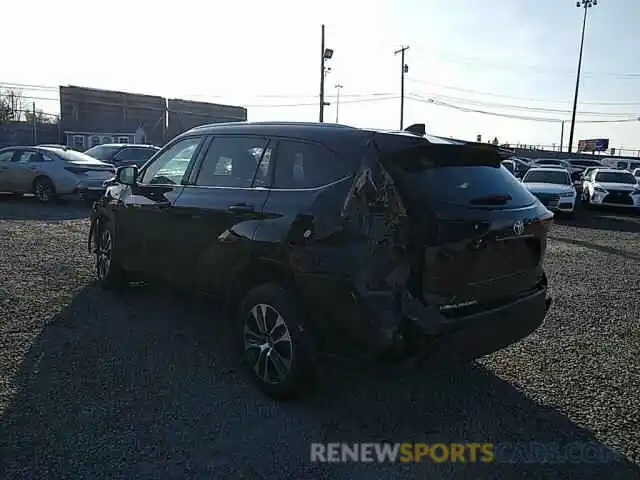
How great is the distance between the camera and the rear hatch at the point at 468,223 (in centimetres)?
315

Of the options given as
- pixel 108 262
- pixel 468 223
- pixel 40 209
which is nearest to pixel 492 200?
pixel 468 223

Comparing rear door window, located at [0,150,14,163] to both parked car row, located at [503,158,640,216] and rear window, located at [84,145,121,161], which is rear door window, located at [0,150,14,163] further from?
parked car row, located at [503,158,640,216]

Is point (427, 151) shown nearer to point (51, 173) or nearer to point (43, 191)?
point (51, 173)

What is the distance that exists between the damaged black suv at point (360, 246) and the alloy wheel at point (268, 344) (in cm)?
1

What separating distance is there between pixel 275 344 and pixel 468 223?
1481mm

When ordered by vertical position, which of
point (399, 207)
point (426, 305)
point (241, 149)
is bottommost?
point (426, 305)

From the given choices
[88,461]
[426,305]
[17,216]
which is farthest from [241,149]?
[17,216]

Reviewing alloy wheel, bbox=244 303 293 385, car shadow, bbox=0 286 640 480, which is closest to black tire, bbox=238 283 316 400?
alloy wheel, bbox=244 303 293 385

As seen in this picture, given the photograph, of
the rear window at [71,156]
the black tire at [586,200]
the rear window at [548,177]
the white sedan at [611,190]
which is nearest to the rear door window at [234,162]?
the rear window at [71,156]

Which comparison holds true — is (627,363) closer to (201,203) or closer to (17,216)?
(201,203)

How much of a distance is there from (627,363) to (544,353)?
0.64 meters

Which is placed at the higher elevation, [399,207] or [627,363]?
[399,207]

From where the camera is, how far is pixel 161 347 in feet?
15.1

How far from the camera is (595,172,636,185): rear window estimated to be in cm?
1897
